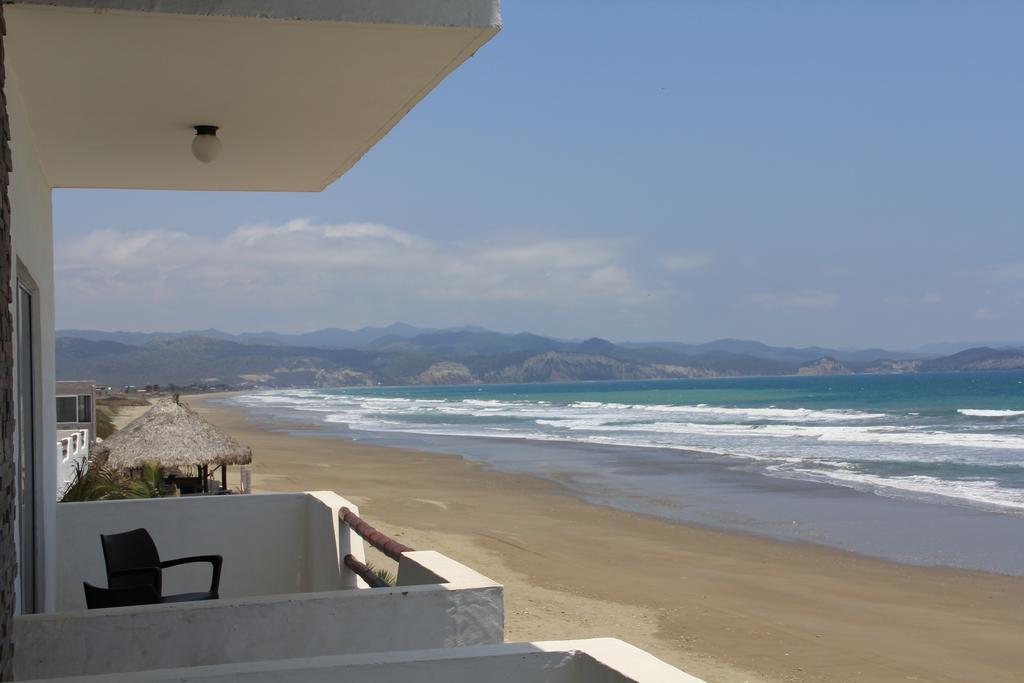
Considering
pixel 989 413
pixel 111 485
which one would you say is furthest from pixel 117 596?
pixel 989 413

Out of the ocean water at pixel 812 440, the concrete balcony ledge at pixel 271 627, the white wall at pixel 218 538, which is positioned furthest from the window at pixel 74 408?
the concrete balcony ledge at pixel 271 627

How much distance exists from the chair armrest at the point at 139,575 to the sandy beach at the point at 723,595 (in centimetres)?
369

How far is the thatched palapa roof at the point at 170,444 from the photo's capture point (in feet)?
36.3

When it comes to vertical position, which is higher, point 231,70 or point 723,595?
point 231,70

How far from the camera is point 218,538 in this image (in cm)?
607

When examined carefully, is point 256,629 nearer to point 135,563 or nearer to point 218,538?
point 135,563

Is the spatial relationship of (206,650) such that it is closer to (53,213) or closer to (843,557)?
(53,213)

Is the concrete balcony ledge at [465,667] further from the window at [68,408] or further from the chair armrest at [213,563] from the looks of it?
the window at [68,408]

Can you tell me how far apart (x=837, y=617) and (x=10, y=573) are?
7.67 meters

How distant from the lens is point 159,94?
386 centimetres

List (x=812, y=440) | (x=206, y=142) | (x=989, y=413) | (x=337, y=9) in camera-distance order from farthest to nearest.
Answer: (x=989, y=413), (x=812, y=440), (x=206, y=142), (x=337, y=9)

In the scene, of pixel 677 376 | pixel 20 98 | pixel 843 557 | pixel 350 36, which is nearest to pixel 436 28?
pixel 350 36

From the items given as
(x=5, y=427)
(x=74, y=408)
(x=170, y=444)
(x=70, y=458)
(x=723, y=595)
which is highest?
(x=5, y=427)

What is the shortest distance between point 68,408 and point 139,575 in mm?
15500
